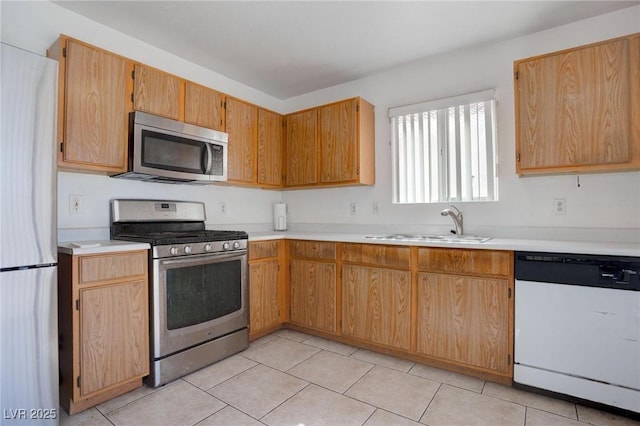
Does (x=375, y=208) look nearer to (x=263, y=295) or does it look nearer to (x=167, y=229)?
(x=263, y=295)

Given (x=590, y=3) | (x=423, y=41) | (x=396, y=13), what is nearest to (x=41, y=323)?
(x=396, y=13)

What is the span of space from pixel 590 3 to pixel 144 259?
3.31 meters

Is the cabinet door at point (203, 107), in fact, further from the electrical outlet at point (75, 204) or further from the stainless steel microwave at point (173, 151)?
the electrical outlet at point (75, 204)

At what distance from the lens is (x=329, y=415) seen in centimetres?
181

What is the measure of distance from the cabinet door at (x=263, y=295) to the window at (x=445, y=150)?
4.47 feet

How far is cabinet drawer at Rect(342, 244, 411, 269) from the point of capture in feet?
8.04

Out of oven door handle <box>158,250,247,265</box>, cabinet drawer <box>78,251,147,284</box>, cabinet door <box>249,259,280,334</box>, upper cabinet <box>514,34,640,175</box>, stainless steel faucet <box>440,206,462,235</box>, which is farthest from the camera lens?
cabinet door <box>249,259,280,334</box>

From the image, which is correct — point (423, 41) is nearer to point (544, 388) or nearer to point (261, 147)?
point (261, 147)

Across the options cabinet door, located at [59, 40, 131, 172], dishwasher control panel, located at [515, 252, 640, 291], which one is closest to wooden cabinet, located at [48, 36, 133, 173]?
cabinet door, located at [59, 40, 131, 172]

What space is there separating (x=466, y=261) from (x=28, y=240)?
8.10 feet

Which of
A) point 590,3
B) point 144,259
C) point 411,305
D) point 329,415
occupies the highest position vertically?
point 590,3

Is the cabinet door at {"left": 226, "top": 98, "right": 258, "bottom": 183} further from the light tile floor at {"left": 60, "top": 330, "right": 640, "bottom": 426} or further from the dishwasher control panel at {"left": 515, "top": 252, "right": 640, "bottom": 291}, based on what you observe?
the dishwasher control panel at {"left": 515, "top": 252, "right": 640, "bottom": 291}

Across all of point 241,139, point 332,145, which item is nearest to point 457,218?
point 332,145

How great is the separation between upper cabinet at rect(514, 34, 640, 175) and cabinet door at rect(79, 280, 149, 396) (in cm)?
269
